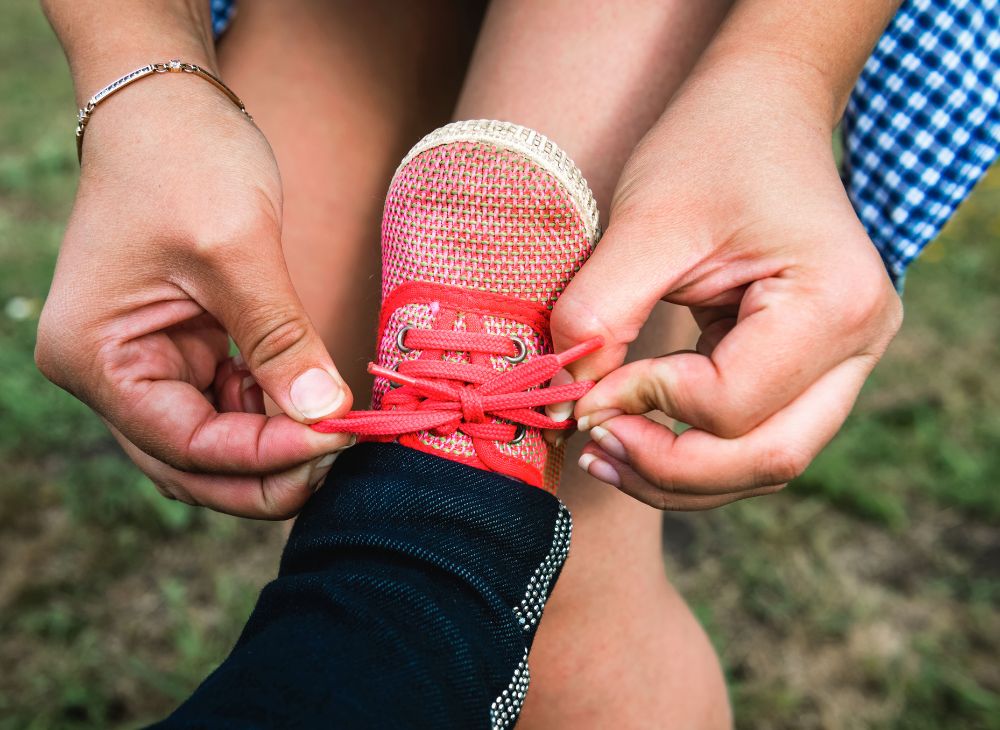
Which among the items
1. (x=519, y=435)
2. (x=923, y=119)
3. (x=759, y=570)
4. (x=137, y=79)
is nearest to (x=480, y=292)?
(x=519, y=435)

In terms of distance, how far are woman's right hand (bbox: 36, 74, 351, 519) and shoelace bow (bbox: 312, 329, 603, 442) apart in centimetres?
6

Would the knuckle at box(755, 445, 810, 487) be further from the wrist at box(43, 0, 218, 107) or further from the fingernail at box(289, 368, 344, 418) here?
the wrist at box(43, 0, 218, 107)

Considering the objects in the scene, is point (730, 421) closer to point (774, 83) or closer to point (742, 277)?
point (742, 277)

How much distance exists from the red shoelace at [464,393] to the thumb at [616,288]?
38 millimetres

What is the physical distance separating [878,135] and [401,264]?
66 centimetres

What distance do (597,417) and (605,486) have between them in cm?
29

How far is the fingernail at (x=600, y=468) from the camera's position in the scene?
95 centimetres

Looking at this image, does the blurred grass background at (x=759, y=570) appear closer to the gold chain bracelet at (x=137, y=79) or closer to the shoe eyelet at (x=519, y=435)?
the shoe eyelet at (x=519, y=435)

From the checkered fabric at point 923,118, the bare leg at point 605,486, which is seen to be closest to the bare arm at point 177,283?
the bare leg at point 605,486

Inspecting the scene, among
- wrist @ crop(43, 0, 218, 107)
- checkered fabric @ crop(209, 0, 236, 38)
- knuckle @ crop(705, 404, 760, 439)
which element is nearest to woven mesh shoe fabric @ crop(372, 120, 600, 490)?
knuckle @ crop(705, 404, 760, 439)

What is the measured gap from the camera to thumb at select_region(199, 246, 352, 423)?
36.4 inches

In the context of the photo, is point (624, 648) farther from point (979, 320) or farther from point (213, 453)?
point (979, 320)

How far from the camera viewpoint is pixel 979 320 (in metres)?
2.50

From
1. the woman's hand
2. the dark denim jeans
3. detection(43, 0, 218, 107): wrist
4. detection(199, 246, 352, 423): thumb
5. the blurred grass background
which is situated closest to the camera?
the dark denim jeans
